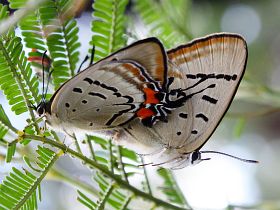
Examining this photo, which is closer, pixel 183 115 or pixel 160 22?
pixel 183 115

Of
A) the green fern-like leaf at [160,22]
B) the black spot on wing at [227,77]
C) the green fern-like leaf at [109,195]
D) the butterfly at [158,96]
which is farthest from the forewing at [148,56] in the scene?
the green fern-like leaf at [160,22]

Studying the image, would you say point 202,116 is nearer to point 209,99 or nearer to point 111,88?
point 209,99

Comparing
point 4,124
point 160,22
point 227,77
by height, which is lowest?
point 4,124

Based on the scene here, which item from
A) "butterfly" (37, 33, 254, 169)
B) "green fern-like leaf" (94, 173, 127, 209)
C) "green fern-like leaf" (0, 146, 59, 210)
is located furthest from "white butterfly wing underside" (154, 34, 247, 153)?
"green fern-like leaf" (0, 146, 59, 210)


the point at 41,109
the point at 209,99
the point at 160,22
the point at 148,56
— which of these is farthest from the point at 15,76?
the point at 160,22

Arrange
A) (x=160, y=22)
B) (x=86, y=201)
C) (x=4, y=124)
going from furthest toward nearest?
(x=160, y=22)
(x=86, y=201)
(x=4, y=124)

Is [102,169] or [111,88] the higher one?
[111,88]
